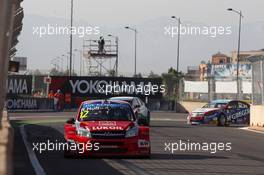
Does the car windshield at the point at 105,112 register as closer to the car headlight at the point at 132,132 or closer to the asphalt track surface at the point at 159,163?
the car headlight at the point at 132,132

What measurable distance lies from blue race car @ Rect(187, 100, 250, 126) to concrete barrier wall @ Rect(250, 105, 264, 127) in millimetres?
1065

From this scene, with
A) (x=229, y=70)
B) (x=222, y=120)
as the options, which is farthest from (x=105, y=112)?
(x=229, y=70)

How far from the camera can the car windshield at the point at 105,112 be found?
16859 millimetres

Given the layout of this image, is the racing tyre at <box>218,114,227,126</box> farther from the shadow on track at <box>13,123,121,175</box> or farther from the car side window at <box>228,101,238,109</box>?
the shadow on track at <box>13,123,121,175</box>

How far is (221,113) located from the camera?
35.5 m

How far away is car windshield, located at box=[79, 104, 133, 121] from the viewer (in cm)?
1686

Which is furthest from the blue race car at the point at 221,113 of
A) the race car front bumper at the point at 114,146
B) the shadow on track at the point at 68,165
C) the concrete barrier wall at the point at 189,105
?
the race car front bumper at the point at 114,146

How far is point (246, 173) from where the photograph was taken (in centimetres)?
1363

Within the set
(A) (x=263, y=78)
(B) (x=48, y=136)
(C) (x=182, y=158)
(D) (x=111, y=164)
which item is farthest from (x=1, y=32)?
(A) (x=263, y=78)

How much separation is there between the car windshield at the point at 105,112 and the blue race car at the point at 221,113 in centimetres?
1841

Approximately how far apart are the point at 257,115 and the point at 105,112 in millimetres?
18517

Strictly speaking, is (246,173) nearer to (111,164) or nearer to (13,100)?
(111,164)

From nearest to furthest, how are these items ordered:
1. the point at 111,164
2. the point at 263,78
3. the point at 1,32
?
the point at 1,32, the point at 111,164, the point at 263,78

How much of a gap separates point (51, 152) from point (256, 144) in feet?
24.9
